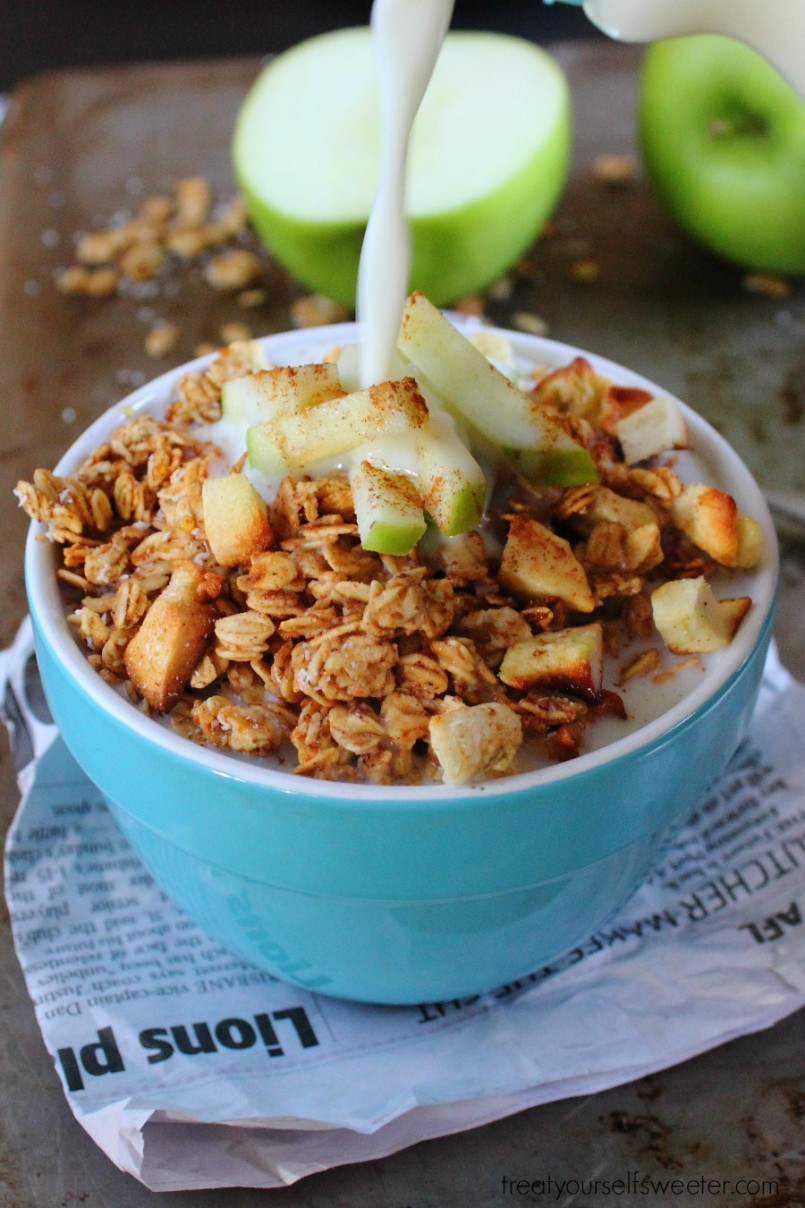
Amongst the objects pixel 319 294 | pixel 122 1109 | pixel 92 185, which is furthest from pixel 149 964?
pixel 92 185

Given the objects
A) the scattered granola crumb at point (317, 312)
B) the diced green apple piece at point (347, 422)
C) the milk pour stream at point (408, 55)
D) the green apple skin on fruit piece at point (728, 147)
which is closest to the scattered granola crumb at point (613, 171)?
the green apple skin on fruit piece at point (728, 147)

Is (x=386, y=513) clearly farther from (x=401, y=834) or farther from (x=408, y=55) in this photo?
(x=408, y=55)

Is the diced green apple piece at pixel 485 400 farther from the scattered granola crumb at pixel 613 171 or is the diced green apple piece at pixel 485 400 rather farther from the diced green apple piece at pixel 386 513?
the scattered granola crumb at pixel 613 171

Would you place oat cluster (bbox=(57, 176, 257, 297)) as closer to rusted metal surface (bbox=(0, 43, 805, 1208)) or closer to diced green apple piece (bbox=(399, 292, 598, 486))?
rusted metal surface (bbox=(0, 43, 805, 1208))

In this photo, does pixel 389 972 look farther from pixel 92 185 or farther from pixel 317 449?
pixel 92 185

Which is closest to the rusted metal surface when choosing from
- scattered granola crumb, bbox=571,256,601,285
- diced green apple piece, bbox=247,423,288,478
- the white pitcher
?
scattered granola crumb, bbox=571,256,601,285
